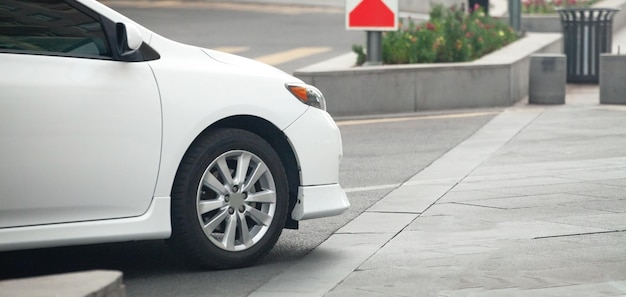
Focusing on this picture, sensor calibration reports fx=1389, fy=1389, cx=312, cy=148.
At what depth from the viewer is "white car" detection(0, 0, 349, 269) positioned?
6469mm

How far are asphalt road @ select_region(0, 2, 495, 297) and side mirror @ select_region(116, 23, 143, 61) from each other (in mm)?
1126

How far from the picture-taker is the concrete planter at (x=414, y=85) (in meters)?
14.8

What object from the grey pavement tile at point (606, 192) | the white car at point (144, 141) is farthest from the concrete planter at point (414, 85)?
the white car at point (144, 141)

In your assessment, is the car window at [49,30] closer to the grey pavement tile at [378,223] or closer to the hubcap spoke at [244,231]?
the hubcap spoke at [244,231]

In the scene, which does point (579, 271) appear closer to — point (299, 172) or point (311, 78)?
point (299, 172)

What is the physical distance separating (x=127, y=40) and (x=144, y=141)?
498mm

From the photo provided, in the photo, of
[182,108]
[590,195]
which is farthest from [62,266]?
[590,195]

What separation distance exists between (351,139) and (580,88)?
598 cm

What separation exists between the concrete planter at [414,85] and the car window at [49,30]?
7.95 meters

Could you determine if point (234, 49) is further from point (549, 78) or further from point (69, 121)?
point (69, 121)

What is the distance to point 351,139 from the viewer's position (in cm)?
1302

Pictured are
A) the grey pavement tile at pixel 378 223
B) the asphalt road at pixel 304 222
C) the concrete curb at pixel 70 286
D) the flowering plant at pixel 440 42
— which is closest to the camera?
the concrete curb at pixel 70 286

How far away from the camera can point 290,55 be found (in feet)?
69.5

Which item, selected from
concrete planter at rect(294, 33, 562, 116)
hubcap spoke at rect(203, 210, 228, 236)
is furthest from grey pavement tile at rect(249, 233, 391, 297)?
concrete planter at rect(294, 33, 562, 116)
